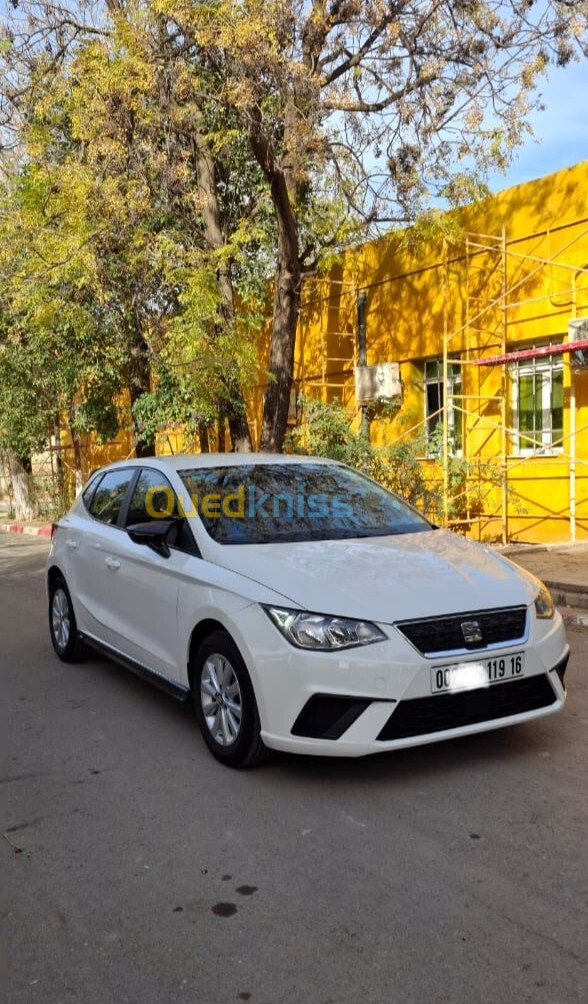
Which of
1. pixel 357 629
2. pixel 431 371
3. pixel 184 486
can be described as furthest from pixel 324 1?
A: pixel 357 629

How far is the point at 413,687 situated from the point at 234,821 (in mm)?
954

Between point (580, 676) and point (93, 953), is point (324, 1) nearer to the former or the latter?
point (580, 676)

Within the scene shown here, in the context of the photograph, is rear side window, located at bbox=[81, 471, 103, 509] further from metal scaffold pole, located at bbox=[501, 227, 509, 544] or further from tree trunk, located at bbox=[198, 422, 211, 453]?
tree trunk, located at bbox=[198, 422, 211, 453]

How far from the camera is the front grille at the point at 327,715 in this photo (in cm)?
377

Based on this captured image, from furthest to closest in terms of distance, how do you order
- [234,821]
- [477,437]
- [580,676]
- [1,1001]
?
[477,437]
[580,676]
[234,821]
[1,1001]

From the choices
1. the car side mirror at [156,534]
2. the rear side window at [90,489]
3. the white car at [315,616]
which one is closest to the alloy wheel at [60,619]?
the rear side window at [90,489]

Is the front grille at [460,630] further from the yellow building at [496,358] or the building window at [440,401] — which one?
the building window at [440,401]

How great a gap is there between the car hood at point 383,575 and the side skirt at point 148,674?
0.81 m

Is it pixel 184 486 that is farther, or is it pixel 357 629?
pixel 184 486

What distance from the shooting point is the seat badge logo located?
3.89 metres

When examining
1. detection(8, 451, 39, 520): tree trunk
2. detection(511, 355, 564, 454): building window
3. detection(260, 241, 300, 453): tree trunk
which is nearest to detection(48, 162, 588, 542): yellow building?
detection(511, 355, 564, 454): building window

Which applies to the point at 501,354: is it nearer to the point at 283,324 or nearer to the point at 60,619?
the point at 283,324

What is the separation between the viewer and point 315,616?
3.84 meters

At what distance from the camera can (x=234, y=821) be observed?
366cm
